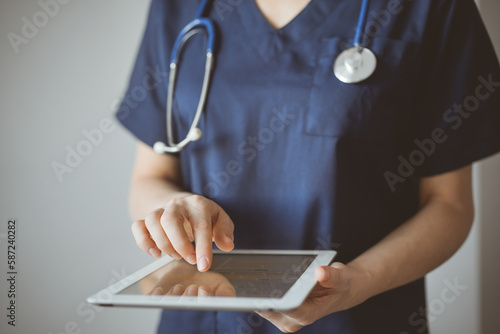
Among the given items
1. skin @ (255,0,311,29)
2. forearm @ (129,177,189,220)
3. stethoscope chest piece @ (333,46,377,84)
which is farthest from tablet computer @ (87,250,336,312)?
skin @ (255,0,311,29)

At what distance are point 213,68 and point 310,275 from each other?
348mm

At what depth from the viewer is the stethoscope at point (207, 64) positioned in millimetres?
606

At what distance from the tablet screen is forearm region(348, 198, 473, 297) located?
8 centimetres

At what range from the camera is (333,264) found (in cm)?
49

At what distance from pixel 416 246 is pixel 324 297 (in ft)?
0.63

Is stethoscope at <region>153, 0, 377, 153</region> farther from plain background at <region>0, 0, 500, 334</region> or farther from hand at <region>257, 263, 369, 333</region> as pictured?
plain background at <region>0, 0, 500, 334</region>

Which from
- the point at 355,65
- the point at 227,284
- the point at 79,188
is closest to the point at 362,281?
the point at 227,284

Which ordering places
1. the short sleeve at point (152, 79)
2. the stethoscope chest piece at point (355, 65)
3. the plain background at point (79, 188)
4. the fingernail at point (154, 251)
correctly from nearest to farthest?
the fingernail at point (154, 251) < the stethoscope chest piece at point (355, 65) < the short sleeve at point (152, 79) < the plain background at point (79, 188)

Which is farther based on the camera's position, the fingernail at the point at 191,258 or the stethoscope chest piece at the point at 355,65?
the stethoscope chest piece at the point at 355,65

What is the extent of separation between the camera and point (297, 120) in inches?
24.6

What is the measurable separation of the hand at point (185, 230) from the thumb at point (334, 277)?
11 centimetres

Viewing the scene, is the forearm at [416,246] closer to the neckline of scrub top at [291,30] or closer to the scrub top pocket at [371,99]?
the scrub top pocket at [371,99]

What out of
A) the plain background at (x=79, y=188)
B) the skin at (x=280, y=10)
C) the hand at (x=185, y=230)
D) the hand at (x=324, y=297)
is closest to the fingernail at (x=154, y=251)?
the hand at (x=185, y=230)

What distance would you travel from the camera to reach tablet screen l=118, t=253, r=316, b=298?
0.43m
